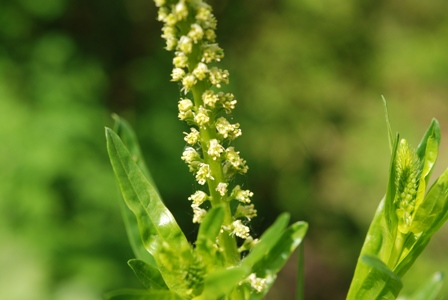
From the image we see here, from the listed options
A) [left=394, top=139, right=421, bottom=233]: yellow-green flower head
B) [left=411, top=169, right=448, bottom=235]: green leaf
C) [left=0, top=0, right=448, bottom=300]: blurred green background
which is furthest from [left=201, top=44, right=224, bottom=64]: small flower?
[left=0, top=0, right=448, bottom=300]: blurred green background

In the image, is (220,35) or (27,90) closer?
(27,90)

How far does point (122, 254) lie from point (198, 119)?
4.46 metres

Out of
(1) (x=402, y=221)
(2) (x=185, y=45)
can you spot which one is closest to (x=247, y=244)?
(1) (x=402, y=221)

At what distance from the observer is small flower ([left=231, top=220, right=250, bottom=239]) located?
122cm

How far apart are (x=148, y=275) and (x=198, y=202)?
18cm

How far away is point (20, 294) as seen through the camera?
4.61 meters

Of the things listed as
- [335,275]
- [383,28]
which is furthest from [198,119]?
[383,28]

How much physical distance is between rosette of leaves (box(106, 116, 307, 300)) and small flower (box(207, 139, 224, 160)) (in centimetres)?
12

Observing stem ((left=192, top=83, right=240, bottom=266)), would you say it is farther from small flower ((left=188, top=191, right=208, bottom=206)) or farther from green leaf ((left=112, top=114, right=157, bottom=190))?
green leaf ((left=112, top=114, right=157, bottom=190))

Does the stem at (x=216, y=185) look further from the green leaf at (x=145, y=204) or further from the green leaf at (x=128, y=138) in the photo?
the green leaf at (x=128, y=138)

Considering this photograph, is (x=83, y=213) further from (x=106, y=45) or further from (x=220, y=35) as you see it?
(x=220, y=35)

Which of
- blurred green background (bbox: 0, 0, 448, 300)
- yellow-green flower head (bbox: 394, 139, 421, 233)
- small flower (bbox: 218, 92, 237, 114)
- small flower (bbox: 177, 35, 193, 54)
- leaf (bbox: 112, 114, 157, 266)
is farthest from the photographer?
blurred green background (bbox: 0, 0, 448, 300)

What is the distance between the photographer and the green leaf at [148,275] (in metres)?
1.21

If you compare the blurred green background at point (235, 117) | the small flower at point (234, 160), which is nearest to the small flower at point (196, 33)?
the small flower at point (234, 160)
